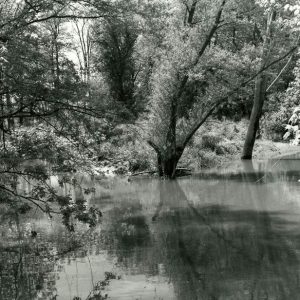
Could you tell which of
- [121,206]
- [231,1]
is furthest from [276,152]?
[121,206]

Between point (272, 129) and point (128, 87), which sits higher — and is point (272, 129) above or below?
below

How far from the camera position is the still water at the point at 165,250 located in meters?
7.01

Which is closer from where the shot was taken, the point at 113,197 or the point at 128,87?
the point at 113,197

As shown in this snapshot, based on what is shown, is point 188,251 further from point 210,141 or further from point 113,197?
point 210,141

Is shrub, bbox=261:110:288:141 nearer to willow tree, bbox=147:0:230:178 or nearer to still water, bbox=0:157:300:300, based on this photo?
willow tree, bbox=147:0:230:178

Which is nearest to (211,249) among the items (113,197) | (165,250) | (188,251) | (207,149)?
(188,251)

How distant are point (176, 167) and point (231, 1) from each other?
634cm

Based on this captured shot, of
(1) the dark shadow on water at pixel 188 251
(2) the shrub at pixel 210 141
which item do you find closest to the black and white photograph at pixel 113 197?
(1) the dark shadow on water at pixel 188 251

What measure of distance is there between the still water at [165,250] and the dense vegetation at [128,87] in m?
0.89

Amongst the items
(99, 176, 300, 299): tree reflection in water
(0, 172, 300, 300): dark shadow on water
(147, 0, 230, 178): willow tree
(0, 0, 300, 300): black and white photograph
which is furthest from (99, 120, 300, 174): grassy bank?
(0, 172, 300, 300): dark shadow on water

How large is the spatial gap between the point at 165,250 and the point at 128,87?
68.9 feet

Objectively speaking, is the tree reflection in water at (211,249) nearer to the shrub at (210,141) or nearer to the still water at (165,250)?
the still water at (165,250)

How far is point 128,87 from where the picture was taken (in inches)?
1154

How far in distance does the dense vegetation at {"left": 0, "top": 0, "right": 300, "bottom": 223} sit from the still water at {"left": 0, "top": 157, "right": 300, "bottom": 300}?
894 mm
